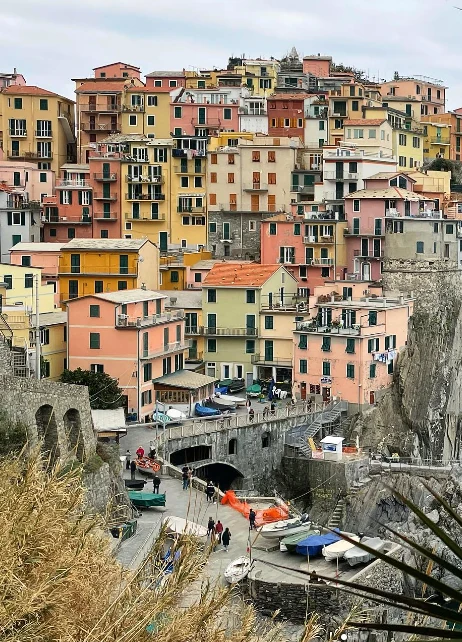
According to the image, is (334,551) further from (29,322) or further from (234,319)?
(234,319)

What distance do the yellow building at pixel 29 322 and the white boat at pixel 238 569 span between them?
15404 mm

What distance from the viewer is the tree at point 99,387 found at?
5262 cm

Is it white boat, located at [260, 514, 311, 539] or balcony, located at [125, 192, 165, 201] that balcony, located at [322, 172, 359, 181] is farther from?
white boat, located at [260, 514, 311, 539]

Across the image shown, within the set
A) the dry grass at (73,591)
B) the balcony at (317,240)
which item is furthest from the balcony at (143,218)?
the dry grass at (73,591)

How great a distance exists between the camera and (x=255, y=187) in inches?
3071

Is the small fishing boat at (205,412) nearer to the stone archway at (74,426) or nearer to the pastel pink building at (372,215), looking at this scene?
the stone archway at (74,426)

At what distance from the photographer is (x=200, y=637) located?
13.5 m

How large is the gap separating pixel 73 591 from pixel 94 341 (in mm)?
42810

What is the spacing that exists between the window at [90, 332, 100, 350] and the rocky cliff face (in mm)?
12009

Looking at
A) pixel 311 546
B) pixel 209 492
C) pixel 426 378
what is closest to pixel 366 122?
pixel 426 378

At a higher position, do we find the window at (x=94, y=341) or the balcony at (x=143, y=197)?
the balcony at (x=143, y=197)

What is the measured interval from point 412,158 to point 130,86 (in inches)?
796

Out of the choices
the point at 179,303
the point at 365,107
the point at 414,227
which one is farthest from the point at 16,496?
the point at 365,107

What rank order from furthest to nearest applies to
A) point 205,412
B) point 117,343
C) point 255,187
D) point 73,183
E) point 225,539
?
point 73,183
point 255,187
point 117,343
point 205,412
point 225,539
